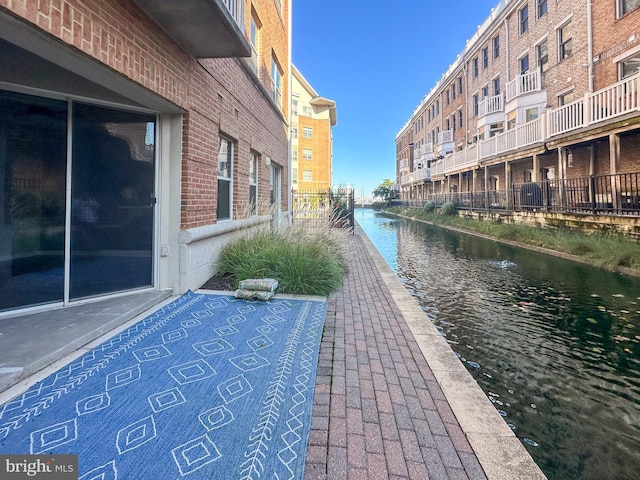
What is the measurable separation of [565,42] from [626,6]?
3358mm

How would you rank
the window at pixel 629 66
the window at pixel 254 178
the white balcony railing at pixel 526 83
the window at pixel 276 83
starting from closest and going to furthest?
the window at pixel 254 178, the window at pixel 276 83, the window at pixel 629 66, the white balcony railing at pixel 526 83

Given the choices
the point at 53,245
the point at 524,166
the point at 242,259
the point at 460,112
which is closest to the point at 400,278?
the point at 242,259

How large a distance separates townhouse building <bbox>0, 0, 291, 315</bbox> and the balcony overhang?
0.06ft

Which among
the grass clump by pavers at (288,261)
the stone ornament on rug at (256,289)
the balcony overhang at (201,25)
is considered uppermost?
the balcony overhang at (201,25)

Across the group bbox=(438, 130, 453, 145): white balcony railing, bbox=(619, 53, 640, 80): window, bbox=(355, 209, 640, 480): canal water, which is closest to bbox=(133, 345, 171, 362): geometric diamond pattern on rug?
bbox=(355, 209, 640, 480): canal water

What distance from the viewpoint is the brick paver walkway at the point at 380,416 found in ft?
5.73

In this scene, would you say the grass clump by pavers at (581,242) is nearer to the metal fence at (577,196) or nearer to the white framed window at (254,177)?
the metal fence at (577,196)

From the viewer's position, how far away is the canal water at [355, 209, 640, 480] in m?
2.13

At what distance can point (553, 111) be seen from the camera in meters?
13.0

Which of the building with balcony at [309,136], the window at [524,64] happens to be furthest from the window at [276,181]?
the building with balcony at [309,136]

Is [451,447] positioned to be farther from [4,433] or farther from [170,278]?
→ [170,278]

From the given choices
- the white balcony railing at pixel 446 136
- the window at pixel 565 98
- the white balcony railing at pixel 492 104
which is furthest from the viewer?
the white balcony railing at pixel 446 136

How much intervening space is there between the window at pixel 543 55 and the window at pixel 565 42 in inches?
38.3

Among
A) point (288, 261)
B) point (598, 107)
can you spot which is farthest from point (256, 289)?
point (598, 107)
